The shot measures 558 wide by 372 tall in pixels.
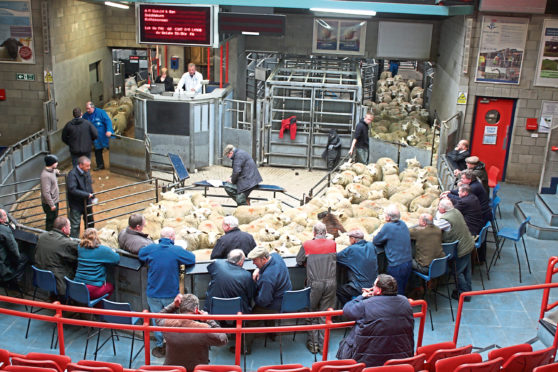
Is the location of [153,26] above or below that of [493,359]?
above

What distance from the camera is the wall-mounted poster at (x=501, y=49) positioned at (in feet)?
45.0

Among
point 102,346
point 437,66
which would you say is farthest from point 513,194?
point 102,346

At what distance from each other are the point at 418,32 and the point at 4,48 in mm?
11005

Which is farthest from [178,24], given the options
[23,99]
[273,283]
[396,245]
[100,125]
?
[273,283]

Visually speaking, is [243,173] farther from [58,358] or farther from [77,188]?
[58,358]

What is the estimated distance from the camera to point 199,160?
16.2 meters

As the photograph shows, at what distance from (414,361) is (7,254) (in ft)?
17.9

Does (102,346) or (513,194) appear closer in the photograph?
(102,346)

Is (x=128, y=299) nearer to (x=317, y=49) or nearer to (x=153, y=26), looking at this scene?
(x=153, y=26)

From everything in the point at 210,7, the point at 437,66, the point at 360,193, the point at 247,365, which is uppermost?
the point at 210,7

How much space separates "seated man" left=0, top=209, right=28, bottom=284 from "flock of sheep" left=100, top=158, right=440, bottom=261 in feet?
4.19

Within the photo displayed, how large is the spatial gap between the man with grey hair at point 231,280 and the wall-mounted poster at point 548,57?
30.5ft

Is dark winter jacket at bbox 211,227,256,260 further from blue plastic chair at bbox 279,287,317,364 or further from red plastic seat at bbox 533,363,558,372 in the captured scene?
red plastic seat at bbox 533,363,558,372

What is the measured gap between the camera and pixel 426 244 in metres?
8.77
